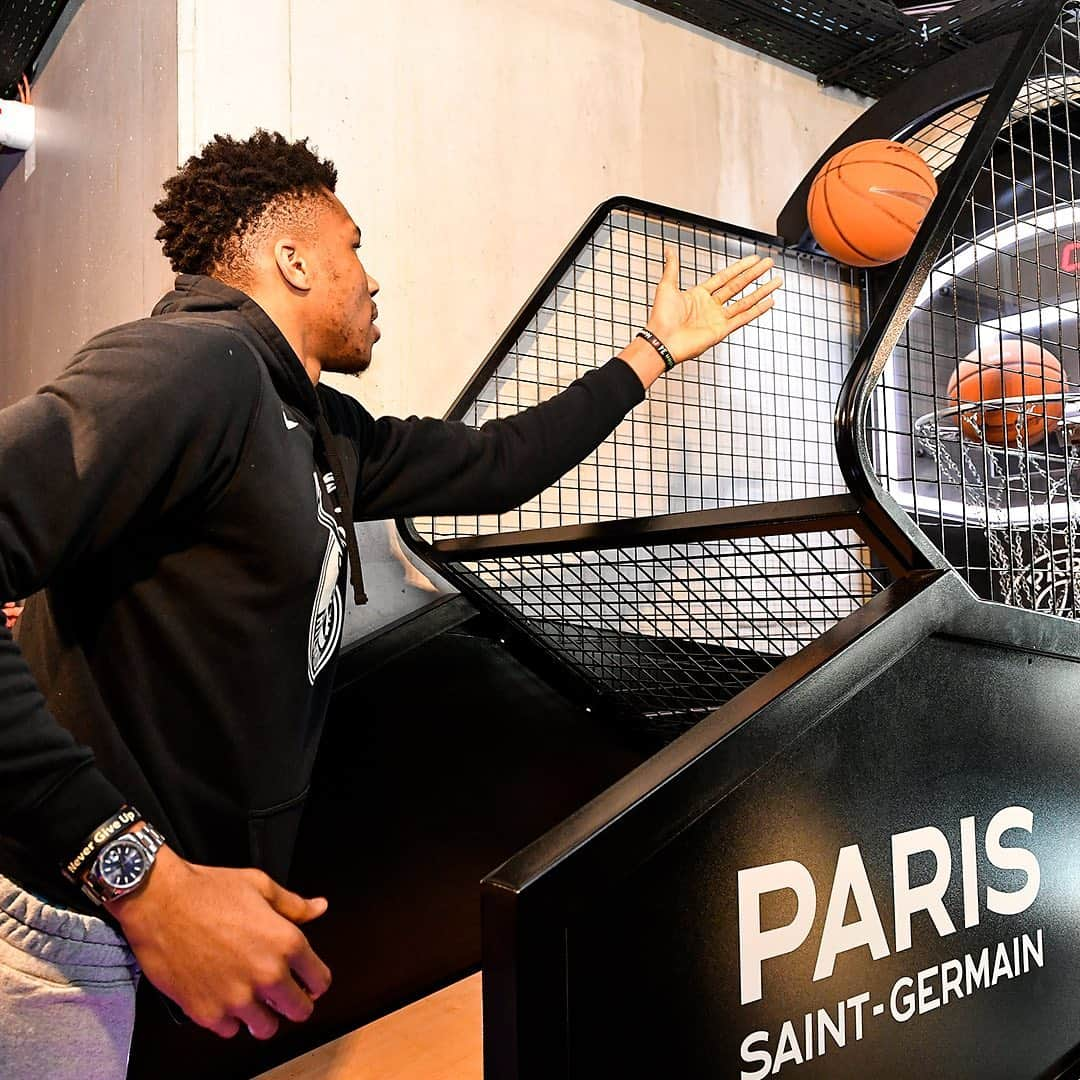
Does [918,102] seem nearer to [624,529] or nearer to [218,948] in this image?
[624,529]

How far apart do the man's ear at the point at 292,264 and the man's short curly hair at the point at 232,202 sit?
42mm

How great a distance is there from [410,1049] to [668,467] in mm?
1715

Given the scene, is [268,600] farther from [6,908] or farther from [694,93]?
[694,93]

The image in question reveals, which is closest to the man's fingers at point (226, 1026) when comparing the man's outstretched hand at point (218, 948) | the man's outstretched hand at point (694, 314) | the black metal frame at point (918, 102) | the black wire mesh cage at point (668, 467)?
the man's outstretched hand at point (218, 948)

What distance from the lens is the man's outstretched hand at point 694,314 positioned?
1938 millimetres

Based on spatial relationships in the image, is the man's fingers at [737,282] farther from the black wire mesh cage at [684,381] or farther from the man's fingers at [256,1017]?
the man's fingers at [256,1017]

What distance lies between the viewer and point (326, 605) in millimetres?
1382

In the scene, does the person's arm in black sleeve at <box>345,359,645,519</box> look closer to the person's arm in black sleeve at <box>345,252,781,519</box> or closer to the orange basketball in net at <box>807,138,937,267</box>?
the person's arm in black sleeve at <box>345,252,781,519</box>

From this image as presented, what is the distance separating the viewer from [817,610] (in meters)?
3.27

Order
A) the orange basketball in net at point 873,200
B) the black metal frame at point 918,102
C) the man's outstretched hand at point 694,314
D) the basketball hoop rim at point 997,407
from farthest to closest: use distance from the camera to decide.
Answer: the black metal frame at point 918,102, the orange basketball in net at point 873,200, the man's outstretched hand at point 694,314, the basketball hoop rim at point 997,407

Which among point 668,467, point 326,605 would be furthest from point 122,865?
point 668,467

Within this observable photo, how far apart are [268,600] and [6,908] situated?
0.42 meters

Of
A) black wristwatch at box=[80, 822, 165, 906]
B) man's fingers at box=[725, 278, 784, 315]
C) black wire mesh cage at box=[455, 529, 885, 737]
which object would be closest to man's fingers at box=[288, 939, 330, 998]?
black wristwatch at box=[80, 822, 165, 906]

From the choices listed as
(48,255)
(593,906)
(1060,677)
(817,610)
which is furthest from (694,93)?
(593,906)
